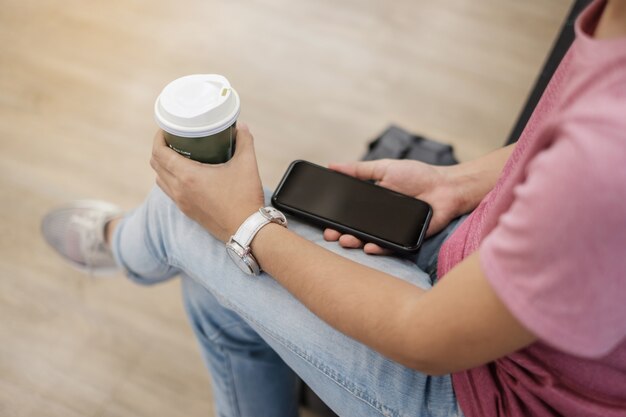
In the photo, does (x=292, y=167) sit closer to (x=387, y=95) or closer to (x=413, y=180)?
(x=413, y=180)

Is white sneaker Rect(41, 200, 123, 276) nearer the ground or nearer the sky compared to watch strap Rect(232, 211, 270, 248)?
nearer the ground


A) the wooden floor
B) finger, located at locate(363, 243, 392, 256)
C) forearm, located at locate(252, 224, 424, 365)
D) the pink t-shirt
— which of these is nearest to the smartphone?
finger, located at locate(363, 243, 392, 256)

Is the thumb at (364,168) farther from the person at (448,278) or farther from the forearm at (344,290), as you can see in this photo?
the forearm at (344,290)

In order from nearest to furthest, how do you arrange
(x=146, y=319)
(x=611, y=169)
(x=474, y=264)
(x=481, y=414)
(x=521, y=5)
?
1. (x=611, y=169)
2. (x=474, y=264)
3. (x=481, y=414)
4. (x=146, y=319)
5. (x=521, y=5)

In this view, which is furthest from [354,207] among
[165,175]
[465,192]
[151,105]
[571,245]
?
[151,105]

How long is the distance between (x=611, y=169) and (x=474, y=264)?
0.15m

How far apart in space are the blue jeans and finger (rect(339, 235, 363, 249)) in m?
0.01

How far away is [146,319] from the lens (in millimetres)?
1267

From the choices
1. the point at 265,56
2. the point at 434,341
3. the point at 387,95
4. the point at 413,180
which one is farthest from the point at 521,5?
the point at 434,341

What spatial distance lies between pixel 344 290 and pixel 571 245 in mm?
294

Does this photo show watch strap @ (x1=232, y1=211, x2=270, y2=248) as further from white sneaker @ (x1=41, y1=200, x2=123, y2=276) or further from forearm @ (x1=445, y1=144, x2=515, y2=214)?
white sneaker @ (x1=41, y1=200, x2=123, y2=276)

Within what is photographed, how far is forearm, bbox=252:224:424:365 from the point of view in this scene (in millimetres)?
609

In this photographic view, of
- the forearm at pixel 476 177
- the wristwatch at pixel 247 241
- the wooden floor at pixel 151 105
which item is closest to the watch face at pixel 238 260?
the wristwatch at pixel 247 241

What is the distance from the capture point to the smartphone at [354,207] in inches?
32.7
